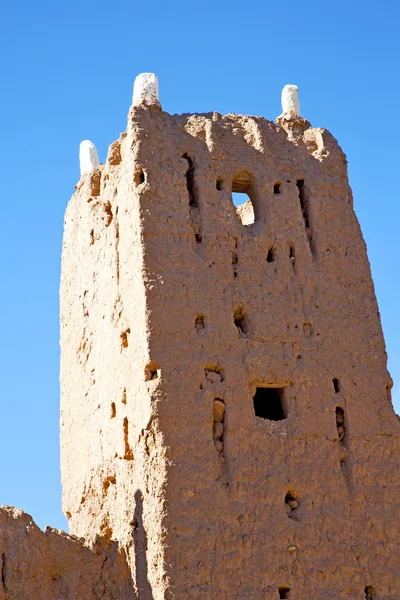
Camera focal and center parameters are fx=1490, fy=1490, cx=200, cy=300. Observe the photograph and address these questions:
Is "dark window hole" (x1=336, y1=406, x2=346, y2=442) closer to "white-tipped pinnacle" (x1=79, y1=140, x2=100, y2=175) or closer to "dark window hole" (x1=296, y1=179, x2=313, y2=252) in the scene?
"dark window hole" (x1=296, y1=179, x2=313, y2=252)

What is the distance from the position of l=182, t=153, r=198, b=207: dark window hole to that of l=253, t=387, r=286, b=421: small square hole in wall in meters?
3.06

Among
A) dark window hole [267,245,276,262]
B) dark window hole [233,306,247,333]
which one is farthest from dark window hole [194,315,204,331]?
dark window hole [267,245,276,262]

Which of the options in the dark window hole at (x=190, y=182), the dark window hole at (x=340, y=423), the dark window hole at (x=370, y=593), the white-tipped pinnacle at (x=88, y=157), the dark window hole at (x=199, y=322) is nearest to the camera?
the dark window hole at (x=370, y=593)

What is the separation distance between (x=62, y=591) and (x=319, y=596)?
145 inches

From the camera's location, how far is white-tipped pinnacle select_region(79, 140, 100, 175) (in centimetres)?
2577

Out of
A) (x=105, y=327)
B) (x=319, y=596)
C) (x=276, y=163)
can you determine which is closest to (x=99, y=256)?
(x=105, y=327)

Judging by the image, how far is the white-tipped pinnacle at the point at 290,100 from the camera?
24.7 metres

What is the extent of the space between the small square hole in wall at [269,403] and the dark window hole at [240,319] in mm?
A: 1029

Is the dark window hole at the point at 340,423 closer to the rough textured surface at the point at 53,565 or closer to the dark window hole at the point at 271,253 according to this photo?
the dark window hole at the point at 271,253

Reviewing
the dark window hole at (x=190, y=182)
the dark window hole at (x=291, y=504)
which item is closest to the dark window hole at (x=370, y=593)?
the dark window hole at (x=291, y=504)

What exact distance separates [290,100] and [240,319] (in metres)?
4.38

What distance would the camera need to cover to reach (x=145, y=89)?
23.6m

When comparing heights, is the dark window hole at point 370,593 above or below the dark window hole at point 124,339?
below

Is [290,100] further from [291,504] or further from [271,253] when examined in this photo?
[291,504]
